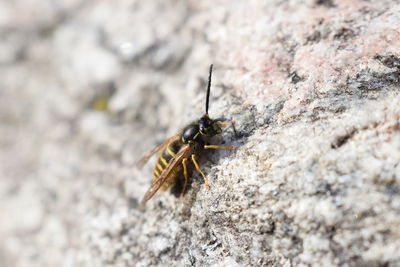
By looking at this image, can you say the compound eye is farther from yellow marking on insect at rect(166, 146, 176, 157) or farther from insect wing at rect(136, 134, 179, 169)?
insect wing at rect(136, 134, 179, 169)

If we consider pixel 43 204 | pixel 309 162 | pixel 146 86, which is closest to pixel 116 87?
pixel 146 86

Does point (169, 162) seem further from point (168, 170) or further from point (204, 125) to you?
point (204, 125)

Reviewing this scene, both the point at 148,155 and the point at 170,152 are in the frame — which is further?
the point at 148,155

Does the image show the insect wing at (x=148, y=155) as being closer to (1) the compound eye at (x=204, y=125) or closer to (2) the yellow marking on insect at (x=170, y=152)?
(2) the yellow marking on insect at (x=170, y=152)

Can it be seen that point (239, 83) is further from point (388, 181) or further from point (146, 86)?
point (388, 181)

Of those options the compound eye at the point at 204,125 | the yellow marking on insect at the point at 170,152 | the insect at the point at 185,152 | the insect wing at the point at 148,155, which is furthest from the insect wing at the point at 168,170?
the insect wing at the point at 148,155

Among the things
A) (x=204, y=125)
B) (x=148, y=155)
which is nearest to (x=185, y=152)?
(x=204, y=125)
